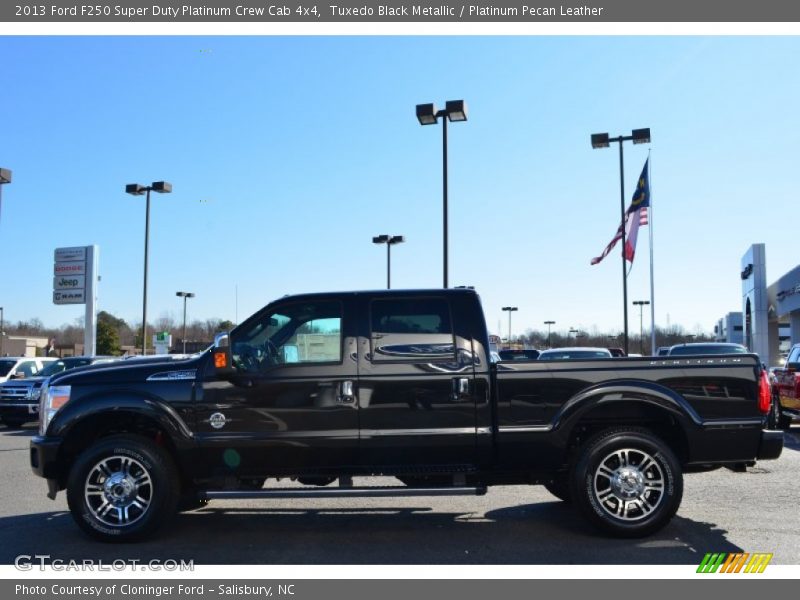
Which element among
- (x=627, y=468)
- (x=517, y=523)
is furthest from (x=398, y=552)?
(x=627, y=468)

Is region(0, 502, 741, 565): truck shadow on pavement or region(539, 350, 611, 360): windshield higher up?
region(539, 350, 611, 360): windshield

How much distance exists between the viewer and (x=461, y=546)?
6.22 metres

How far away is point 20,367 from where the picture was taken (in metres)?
21.4

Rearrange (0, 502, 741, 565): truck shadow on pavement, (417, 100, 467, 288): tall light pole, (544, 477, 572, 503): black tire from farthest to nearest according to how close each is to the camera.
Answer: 1. (417, 100, 467, 288): tall light pole
2. (544, 477, 572, 503): black tire
3. (0, 502, 741, 565): truck shadow on pavement

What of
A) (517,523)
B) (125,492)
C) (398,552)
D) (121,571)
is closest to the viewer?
(121,571)

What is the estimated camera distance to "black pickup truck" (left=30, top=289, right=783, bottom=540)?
6375mm

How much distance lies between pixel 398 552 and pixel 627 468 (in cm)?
214

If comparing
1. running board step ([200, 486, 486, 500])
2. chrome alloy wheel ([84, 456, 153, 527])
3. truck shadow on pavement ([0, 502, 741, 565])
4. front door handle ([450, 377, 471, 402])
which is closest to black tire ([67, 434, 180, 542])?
chrome alloy wheel ([84, 456, 153, 527])

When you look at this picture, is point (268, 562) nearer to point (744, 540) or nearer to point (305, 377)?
point (305, 377)

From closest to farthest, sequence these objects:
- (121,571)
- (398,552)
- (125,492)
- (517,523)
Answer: (121,571) → (398,552) → (125,492) → (517,523)

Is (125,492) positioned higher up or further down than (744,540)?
higher up

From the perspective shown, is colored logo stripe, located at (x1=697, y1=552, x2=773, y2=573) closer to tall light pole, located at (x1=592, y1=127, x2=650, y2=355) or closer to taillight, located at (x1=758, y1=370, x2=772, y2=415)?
taillight, located at (x1=758, y1=370, x2=772, y2=415)

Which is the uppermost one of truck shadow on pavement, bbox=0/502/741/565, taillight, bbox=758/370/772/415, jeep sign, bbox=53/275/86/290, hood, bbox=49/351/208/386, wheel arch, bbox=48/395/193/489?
jeep sign, bbox=53/275/86/290

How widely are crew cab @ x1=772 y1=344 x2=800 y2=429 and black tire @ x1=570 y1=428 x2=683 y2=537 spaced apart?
9.72m
